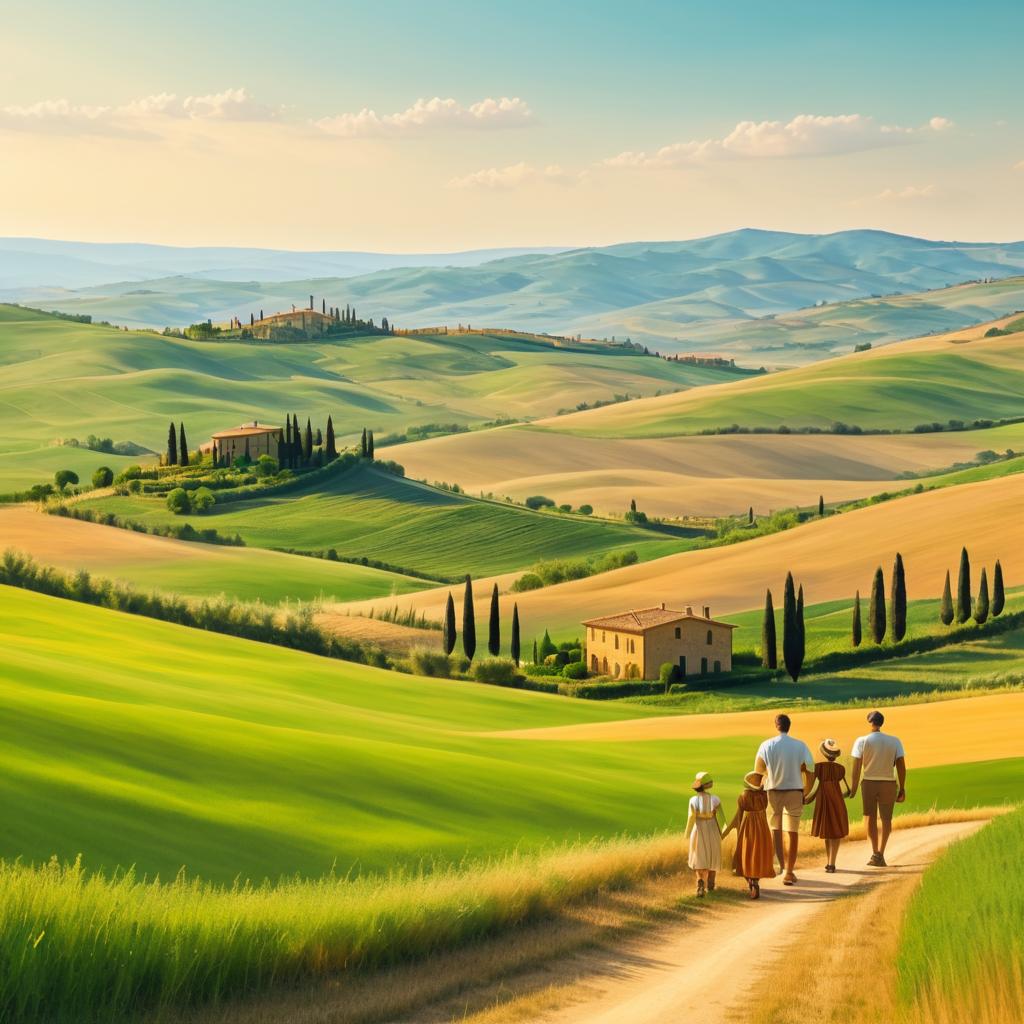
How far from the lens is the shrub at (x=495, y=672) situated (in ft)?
220

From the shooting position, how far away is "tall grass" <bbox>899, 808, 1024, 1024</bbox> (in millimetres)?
12852

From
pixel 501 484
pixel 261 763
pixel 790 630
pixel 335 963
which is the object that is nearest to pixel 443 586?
pixel 790 630

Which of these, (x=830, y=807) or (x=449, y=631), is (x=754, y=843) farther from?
(x=449, y=631)

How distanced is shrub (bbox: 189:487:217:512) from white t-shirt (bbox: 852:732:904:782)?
111634mm

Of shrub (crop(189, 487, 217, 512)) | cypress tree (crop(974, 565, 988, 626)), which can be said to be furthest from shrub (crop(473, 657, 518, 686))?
shrub (crop(189, 487, 217, 512))

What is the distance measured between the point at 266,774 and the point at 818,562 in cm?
6781

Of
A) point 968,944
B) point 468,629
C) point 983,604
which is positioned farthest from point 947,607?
point 968,944

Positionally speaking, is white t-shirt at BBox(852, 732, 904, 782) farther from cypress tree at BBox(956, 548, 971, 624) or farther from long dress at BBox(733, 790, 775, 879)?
cypress tree at BBox(956, 548, 971, 624)

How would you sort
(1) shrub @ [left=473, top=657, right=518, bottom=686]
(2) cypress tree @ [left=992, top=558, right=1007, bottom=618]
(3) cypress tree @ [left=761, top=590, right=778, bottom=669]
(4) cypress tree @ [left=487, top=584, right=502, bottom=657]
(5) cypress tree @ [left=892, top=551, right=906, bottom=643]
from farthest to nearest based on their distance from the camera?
(4) cypress tree @ [left=487, top=584, right=502, bottom=657] → (5) cypress tree @ [left=892, top=551, right=906, bottom=643] → (2) cypress tree @ [left=992, top=558, right=1007, bottom=618] → (3) cypress tree @ [left=761, top=590, right=778, bottom=669] → (1) shrub @ [left=473, top=657, right=518, bottom=686]

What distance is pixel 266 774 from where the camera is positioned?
23922 millimetres

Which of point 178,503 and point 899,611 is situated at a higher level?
point 178,503

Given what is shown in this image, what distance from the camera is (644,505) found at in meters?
146

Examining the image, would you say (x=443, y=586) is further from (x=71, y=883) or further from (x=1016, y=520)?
(x=71, y=883)

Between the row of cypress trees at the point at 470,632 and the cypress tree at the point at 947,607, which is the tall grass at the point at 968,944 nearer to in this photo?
the cypress tree at the point at 947,607
